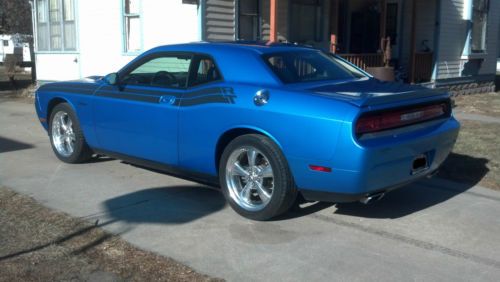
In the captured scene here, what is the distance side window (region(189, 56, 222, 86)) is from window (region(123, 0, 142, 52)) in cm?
699

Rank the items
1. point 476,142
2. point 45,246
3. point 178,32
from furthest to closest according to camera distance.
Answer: point 178,32 → point 476,142 → point 45,246

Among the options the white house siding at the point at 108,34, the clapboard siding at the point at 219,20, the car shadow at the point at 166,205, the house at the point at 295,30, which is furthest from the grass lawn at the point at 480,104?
the car shadow at the point at 166,205

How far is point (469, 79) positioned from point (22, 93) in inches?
513

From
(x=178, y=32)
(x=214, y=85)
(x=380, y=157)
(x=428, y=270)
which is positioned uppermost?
(x=178, y=32)

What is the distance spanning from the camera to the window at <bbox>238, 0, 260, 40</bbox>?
11.8 m

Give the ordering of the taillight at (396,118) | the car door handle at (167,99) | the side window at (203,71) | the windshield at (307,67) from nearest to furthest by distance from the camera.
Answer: the taillight at (396,118) < the windshield at (307,67) < the side window at (203,71) < the car door handle at (167,99)

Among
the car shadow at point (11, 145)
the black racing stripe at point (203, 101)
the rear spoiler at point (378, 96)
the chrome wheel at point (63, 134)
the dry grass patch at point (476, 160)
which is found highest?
the rear spoiler at point (378, 96)

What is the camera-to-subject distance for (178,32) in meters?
11.1

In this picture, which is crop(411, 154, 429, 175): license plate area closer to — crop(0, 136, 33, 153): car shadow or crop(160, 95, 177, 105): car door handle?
crop(160, 95, 177, 105): car door handle

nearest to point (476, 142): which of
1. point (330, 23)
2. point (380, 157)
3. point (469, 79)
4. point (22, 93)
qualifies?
point (380, 157)

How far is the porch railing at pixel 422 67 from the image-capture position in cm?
1501

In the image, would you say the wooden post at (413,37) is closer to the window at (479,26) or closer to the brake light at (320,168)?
the window at (479,26)

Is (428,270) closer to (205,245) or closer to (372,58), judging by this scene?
(205,245)

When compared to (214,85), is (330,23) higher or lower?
higher
